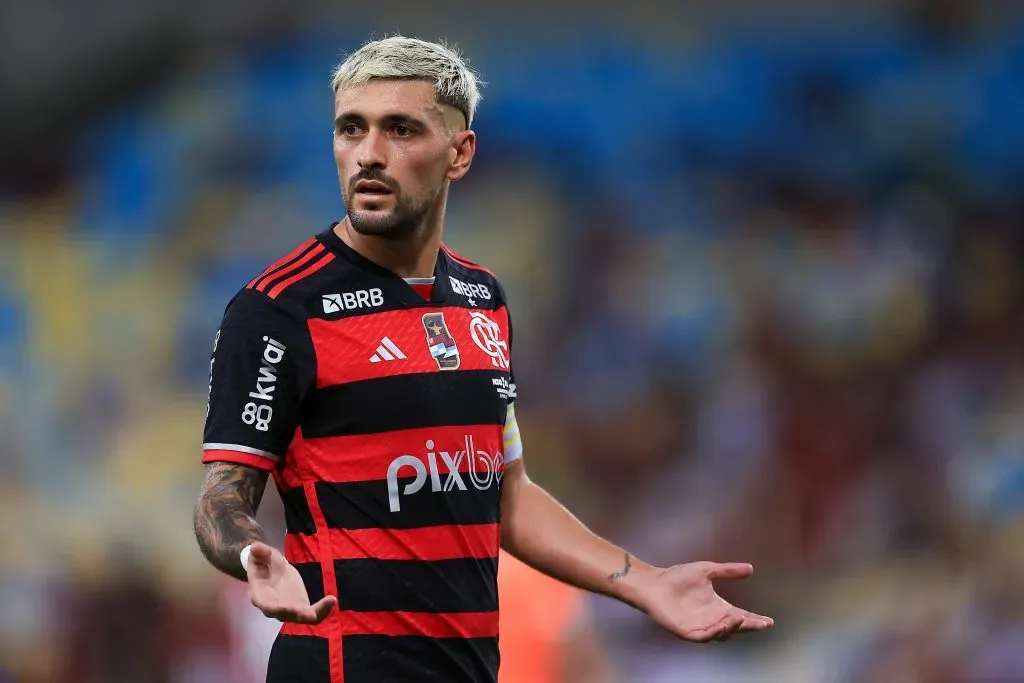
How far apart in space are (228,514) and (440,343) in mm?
649

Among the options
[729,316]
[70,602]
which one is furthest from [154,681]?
[729,316]

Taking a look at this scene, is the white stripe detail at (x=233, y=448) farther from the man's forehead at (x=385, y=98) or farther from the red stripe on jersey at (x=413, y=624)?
the man's forehead at (x=385, y=98)

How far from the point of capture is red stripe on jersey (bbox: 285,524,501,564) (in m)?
2.80

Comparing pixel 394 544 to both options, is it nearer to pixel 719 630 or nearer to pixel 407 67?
pixel 719 630

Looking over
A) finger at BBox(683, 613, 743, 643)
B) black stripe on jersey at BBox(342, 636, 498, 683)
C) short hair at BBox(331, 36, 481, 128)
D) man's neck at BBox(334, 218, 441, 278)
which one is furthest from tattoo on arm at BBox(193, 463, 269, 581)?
finger at BBox(683, 613, 743, 643)

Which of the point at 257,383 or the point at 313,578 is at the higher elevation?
the point at 257,383

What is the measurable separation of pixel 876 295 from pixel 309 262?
453cm

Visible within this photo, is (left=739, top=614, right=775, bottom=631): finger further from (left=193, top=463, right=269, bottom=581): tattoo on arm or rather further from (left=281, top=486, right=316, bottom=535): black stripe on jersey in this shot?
(left=193, top=463, right=269, bottom=581): tattoo on arm

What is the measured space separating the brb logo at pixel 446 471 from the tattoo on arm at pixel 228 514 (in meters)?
0.27

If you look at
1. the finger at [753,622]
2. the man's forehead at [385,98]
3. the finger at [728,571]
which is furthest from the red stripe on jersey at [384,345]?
the finger at [753,622]

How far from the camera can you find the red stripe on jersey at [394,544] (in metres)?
2.80

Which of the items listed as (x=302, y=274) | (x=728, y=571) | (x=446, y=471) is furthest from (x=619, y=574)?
(x=302, y=274)

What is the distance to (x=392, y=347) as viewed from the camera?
293cm

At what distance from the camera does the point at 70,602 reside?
6512 mm
